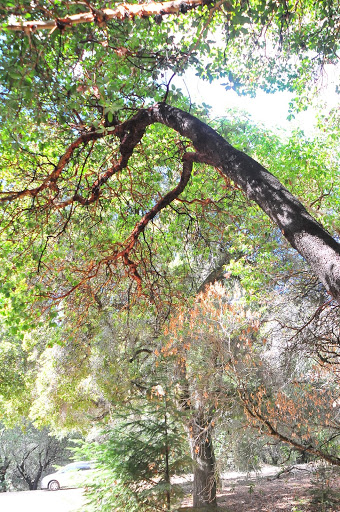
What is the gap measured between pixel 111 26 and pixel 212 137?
236 centimetres

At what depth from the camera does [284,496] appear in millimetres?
11086

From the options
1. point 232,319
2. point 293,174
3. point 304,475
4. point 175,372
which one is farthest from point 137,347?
point 304,475

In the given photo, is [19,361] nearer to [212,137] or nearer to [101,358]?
[101,358]

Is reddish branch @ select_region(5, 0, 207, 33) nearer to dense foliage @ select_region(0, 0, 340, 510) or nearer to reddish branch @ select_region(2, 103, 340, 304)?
dense foliage @ select_region(0, 0, 340, 510)

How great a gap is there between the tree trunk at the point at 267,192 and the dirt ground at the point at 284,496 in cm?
765

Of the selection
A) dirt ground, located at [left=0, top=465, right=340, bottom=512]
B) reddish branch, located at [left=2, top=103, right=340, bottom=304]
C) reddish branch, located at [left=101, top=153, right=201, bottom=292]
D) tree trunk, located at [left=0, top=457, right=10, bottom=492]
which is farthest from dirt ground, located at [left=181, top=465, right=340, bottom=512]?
tree trunk, located at [left=0, top=457, right=10, bottom=492]

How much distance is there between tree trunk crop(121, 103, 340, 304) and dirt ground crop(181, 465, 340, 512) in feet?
25.1

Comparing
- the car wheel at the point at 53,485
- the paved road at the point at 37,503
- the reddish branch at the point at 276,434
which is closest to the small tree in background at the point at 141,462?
the reddish branch at the point at 276,434

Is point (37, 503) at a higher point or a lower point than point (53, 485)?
lower

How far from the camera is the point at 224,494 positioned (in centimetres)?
1270

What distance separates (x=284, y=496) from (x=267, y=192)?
448 inches

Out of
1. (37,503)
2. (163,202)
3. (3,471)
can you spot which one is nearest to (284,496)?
(37,503)

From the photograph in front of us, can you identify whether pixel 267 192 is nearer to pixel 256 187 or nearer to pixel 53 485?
pixel 256 187

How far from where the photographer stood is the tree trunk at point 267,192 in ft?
6.84
